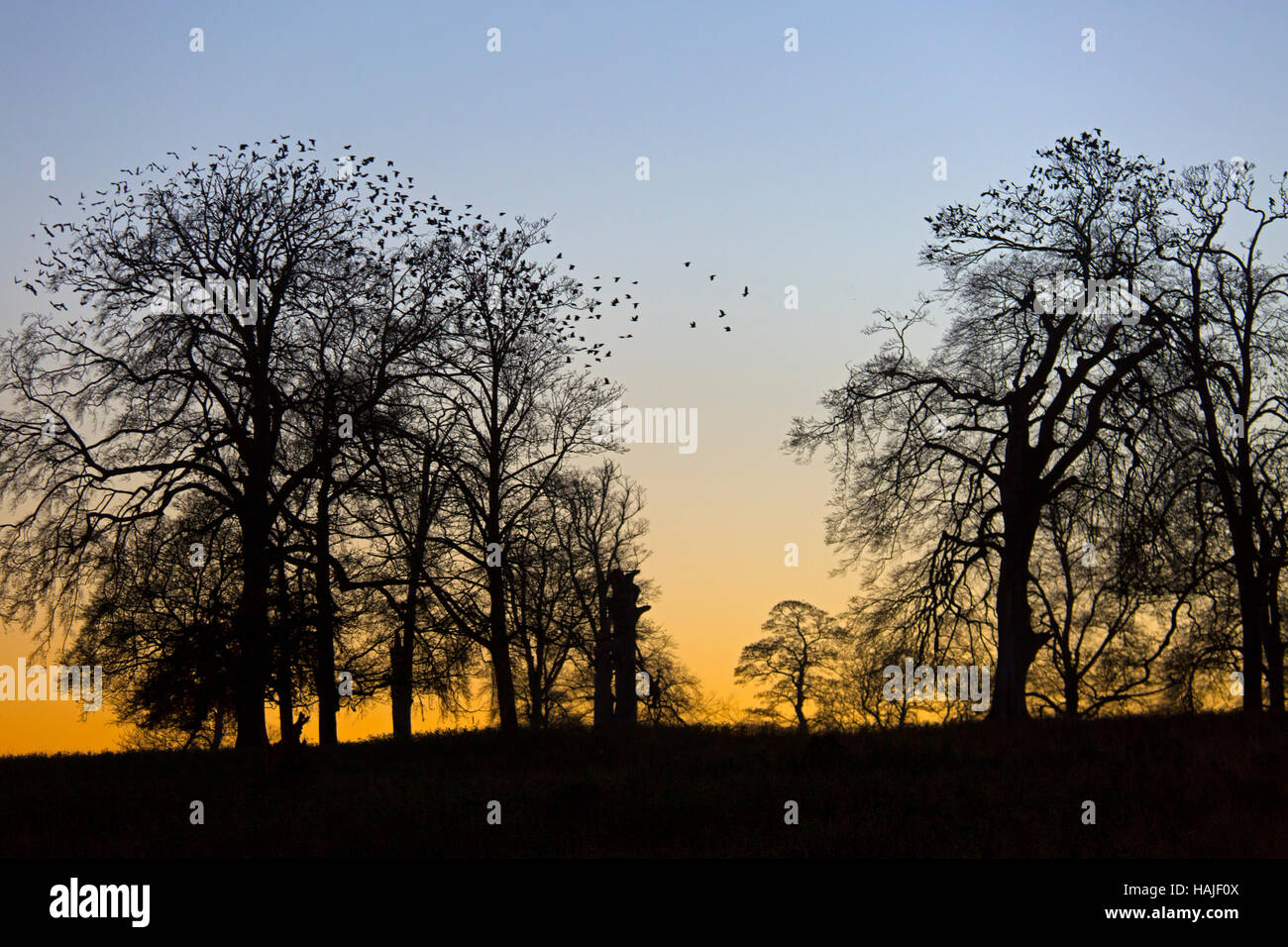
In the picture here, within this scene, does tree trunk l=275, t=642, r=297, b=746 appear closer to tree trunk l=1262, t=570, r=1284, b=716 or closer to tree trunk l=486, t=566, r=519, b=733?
tree trunk l=486, t=566, r=519, b=733

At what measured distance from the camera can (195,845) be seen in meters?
15.0

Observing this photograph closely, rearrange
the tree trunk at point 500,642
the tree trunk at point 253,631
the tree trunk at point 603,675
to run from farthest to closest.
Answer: the tree trunk at point 603,675
the tree trunk at point 500,642
the tree trunk at point 253,631

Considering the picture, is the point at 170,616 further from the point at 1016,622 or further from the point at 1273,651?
the point at 1273,651

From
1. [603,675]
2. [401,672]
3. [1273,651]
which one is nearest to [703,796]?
[401,672]

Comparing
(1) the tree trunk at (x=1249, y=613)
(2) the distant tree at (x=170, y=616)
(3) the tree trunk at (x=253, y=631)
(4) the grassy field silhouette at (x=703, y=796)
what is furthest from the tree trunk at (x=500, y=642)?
(1) the tree trunk at (x=1249, y=613)

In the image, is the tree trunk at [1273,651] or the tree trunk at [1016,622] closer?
the tree trunk at [1016,622]

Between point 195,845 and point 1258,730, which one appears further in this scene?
point 1258,730

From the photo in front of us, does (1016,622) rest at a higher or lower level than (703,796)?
higher

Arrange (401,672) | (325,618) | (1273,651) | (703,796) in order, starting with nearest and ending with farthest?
(703,796) → (325,618) → (401,672) → (1273,651)

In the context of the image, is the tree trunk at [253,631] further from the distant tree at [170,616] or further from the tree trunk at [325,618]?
the tree trunk at [325,618]
